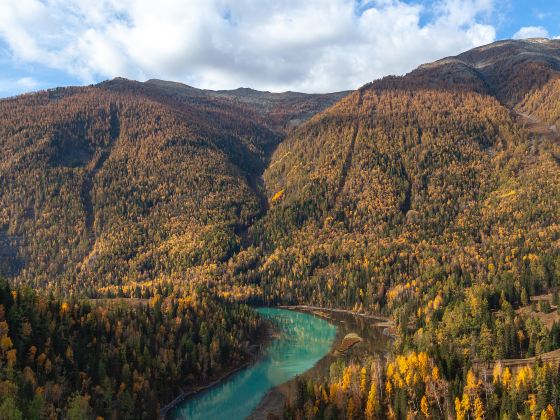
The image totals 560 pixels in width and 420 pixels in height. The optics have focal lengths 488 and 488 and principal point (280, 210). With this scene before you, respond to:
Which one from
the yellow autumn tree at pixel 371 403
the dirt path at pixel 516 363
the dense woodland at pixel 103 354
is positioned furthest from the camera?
the dirt path at pixel 516 363

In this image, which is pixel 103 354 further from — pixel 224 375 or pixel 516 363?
pixel 516 363

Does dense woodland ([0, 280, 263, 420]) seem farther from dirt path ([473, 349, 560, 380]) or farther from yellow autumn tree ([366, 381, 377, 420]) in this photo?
dirt path ([473, 349, 560, 380])

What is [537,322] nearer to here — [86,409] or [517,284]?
[517,284]

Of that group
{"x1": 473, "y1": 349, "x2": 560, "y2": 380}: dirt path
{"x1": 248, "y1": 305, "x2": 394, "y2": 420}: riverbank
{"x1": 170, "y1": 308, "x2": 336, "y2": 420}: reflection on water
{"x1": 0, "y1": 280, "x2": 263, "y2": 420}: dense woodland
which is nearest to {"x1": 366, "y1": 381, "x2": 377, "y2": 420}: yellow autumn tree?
{"x1": 248, "y1": 305, "x2": 394, "y2": 420}: riverbank

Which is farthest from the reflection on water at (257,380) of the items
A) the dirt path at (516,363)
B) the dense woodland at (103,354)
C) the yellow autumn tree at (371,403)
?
the dirt path at (516,363)

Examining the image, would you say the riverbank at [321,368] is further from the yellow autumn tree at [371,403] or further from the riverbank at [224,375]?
the yellow autumn tree at [371,403]

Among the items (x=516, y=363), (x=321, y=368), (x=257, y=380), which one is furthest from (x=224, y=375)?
(x=516, y=363)
